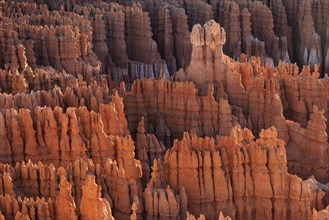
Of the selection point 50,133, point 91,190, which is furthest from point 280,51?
point 91,190

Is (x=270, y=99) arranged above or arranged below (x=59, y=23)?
below

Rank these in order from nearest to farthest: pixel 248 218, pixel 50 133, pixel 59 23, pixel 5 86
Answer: pixel 248 218, pixel 50 133, pixel 5 86, pixel 59 23

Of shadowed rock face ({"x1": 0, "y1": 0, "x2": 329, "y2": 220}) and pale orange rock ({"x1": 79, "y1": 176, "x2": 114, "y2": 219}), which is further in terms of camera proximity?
shadowed rock face ({"x1": 0, "y1": 0, "x2": 329, "y2": 220})

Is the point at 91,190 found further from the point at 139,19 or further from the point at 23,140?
the point at 139,19

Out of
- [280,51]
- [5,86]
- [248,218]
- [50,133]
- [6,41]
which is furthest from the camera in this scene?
[280,51]

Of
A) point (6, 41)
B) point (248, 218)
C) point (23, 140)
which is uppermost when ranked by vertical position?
point (6, 41)

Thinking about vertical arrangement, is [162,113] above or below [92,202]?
above

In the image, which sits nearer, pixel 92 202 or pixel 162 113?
pixel 92 202

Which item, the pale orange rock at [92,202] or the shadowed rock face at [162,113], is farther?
the shadowed rock face at [162,113]
